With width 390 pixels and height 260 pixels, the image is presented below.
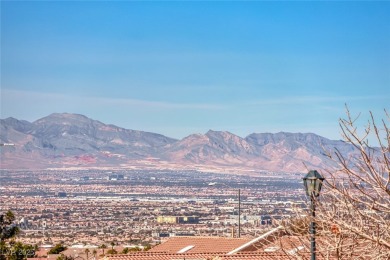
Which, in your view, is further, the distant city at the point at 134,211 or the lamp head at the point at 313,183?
the distant city at the point at 134,211

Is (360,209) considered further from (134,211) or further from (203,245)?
(134,211)

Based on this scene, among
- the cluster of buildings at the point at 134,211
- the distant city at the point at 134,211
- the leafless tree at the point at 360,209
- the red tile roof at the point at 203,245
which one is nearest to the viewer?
the leafless tree at the point at 360,209

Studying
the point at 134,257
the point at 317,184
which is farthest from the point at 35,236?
the point at 317,184

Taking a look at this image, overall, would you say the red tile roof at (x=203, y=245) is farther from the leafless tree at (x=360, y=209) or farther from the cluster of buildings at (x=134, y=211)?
the cluster of buildings at (x=134, y=211)

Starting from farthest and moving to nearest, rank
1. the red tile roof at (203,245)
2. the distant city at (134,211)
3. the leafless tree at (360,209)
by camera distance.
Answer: the distant city at (134,211), the red tile roof at (203,245), the leafless tree at (360,209)

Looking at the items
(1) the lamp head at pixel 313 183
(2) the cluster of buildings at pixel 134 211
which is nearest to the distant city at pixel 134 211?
(2) the cluster of buildings at pixel 134 211

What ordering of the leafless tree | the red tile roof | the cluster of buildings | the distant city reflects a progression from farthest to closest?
the distant city
the cluster of buildings
the red tile roof
the leafless tree

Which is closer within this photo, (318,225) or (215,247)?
(318,225)

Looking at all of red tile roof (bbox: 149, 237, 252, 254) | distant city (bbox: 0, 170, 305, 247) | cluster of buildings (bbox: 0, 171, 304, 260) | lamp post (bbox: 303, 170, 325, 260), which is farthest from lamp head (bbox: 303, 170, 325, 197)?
cluster of buildings (bbox: 0, 171, 304, 260)

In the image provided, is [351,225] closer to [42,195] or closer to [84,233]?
[84,233]

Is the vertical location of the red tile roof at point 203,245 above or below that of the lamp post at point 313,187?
below

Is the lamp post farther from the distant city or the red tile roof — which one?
the distant city
